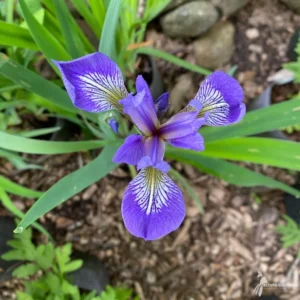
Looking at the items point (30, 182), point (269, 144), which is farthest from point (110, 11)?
point (30, 182)

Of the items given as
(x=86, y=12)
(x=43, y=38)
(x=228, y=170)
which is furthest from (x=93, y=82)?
(x=228, y=170)

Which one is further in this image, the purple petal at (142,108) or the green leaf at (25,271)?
the green leaf at (25,271)

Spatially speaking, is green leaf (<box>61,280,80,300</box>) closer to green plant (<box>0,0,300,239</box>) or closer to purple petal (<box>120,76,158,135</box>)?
green plant (<box>0,0,300,239</box>)

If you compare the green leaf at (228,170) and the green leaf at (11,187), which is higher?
the green leaf at (11,187)

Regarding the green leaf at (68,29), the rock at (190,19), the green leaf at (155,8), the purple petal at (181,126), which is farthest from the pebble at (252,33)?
the purple petal at (181,126)

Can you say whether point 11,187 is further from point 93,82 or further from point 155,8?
point 155,8

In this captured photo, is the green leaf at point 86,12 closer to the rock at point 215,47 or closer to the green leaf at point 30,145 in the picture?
the green leaf at point 30,145

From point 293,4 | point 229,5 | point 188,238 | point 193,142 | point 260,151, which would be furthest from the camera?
point 293,4
